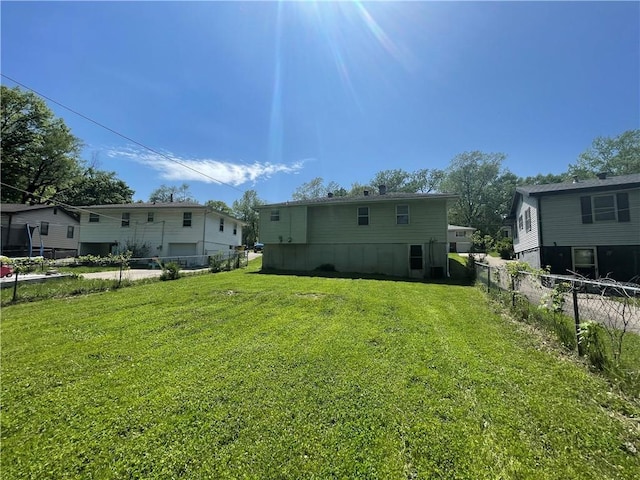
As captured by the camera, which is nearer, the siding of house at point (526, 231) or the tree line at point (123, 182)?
the siding of house at point (526, 231)

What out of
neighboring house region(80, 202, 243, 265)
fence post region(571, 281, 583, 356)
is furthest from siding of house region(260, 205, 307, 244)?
fence post region(571, 281, 583, 356)

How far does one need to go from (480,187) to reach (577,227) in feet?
109

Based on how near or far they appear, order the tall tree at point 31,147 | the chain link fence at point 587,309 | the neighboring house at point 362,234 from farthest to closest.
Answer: the tall tree at point 31,147
the neighboring house at point 362,234
the chain link fence at point 587,309

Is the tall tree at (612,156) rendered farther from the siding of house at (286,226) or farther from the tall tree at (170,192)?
the tall tree at (170,192)

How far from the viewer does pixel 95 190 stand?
4103cm

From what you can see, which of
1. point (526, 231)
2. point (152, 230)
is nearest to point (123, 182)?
point (152, 230)

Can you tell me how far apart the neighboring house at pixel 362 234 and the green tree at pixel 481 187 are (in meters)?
31.4

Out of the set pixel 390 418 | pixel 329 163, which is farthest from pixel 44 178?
pixel 390 418

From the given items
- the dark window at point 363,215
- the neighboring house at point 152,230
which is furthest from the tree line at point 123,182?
the dark window at point 363,215

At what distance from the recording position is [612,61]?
11.1m

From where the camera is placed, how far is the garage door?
70.8ft

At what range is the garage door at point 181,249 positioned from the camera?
850 inches

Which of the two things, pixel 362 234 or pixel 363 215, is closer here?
pixel 362 234

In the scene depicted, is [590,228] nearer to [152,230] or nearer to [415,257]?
[415,257]
